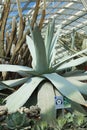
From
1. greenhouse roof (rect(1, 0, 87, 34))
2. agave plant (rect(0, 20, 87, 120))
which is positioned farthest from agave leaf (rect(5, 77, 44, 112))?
greenhouse roof (rect(1, 0, 87, 34))

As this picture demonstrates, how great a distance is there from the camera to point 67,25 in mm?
23922

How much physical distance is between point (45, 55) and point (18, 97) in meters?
0.55

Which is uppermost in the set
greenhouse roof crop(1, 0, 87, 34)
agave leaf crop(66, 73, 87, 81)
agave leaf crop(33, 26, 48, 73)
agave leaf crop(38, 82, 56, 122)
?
greenhouse roof crop(1, 0, 87, 34)

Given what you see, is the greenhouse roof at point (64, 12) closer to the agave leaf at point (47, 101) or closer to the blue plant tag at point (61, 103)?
the agave leaf at point (47, 101)

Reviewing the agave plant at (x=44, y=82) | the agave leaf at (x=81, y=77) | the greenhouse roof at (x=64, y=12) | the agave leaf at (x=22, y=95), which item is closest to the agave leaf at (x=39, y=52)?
the agave plant at (x=44, y=82)

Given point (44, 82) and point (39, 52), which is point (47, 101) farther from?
point (39, 52)

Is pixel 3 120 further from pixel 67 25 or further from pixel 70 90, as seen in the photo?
pixel 67 25

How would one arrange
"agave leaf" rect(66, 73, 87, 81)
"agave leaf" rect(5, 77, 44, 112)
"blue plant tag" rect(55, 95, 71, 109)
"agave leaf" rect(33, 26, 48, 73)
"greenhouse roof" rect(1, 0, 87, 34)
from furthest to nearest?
"greenhouse roof" rect(1, 0, 87, 34)
"agave leaf" rect(66, 73, 87, 81)
"agave leaf" rect(33, 26, 48, 73)
"agave leaf" rect(5, 77, 44, 112)
"blue plant tag" rect(55, 95, 71, 109)

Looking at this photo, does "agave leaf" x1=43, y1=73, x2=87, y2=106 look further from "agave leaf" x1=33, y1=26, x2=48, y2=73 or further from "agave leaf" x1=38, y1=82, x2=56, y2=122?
"agave leaf" x1=33, y1=26, x2=48, y2=73

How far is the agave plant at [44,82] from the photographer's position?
2980 millimetres

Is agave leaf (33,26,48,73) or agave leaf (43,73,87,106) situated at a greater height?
agave leaf (33,26,48,73)

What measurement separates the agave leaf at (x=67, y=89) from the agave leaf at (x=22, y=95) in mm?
151

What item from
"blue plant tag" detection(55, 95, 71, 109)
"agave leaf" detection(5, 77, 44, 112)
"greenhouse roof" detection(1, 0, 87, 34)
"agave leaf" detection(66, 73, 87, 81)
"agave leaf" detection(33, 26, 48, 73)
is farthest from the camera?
"greenhouse roof" detection(1, 0, 87, 34)

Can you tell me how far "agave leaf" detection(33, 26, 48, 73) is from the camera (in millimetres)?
3199
